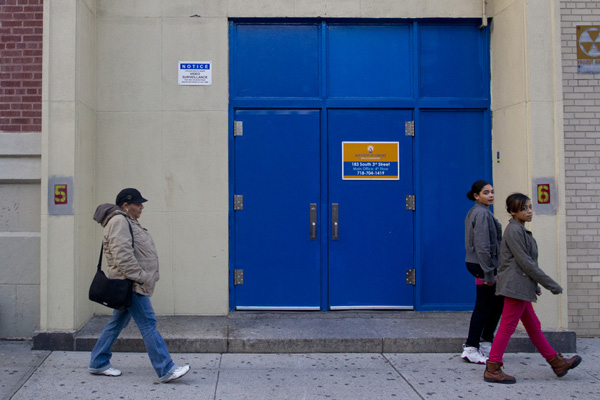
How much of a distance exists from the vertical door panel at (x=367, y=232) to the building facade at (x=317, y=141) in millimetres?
17

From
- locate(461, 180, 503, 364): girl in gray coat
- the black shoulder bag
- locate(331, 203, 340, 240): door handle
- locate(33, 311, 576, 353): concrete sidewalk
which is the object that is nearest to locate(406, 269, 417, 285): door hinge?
locate(33, 311, 576, 353): concrete sidewalk

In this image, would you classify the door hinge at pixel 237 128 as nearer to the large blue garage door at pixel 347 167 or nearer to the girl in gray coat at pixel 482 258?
the large blue garage door at pixel 347 167

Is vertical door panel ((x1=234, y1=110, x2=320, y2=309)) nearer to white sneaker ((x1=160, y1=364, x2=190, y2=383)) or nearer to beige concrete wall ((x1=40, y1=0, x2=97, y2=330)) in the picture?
beige concrete wall ((x1=40, y1=0, x2=97, y2=330))

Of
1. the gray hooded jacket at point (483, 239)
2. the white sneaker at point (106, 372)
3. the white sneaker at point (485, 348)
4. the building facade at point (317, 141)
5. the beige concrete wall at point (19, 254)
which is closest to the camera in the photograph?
the white sneaker at point (106, 372)

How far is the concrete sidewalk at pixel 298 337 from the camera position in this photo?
18.0ft

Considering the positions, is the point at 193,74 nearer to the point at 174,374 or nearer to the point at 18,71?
the point at 18,71

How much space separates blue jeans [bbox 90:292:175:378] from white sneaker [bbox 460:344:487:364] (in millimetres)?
2756

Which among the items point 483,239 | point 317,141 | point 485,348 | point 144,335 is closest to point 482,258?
point 483,239

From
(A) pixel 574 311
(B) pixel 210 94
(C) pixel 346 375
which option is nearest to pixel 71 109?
(B) pixel 210 94

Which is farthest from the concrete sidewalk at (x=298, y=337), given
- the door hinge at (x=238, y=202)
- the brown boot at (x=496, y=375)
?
the door hinge at (x=238, y=202)

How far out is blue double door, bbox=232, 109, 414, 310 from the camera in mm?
6512

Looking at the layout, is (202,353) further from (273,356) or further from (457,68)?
(457,68)

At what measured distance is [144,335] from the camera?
455 centimetres

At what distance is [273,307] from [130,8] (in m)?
3.95
